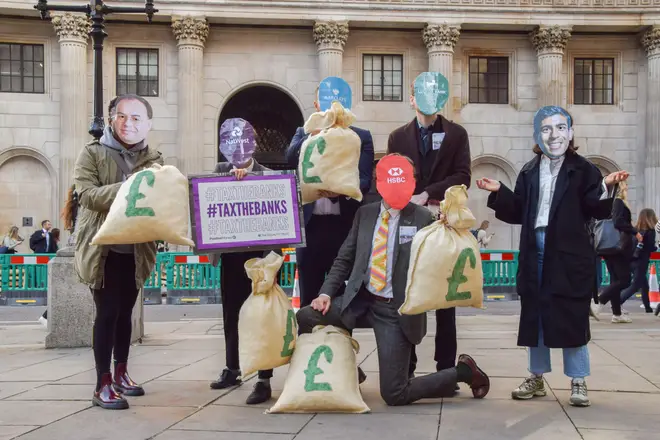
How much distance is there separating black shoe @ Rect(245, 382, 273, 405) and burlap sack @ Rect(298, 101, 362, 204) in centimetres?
147

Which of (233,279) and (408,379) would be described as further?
(233,279)

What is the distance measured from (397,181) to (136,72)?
77.1 feet

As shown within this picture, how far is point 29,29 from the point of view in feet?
90.6

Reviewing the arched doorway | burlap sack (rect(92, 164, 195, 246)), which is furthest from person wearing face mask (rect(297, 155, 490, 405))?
the arched doorway

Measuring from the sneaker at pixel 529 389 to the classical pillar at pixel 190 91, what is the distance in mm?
21690

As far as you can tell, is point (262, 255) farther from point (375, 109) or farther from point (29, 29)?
point (29, 29)

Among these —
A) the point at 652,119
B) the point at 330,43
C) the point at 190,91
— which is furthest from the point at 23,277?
the point at 652,119

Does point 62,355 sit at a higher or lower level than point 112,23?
lower

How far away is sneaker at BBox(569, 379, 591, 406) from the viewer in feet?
19.9

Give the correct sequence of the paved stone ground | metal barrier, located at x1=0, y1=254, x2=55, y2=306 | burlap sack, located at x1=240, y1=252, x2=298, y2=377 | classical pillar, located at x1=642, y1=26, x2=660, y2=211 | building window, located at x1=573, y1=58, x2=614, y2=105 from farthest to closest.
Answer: building window, located at x1=573, y1=58, x2=614, y2=105, classical pillar, located at x1=642, y1=26, x2=660, y2=211, metal barrier, located at x1=0, y1=254, x2=55, y2=306, burlap sack, located at x1=240, y1=252, x2=298, y2=377, the paved stone ground

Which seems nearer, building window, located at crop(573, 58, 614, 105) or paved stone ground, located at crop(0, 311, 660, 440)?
paved stone ground, located at crop(0, 311, 660, 440)

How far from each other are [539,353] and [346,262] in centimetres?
166

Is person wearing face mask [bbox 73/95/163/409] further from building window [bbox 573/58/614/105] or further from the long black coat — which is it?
building window [bbox 573/58/614/105]

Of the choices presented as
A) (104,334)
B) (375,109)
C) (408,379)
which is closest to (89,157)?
(104,334)
